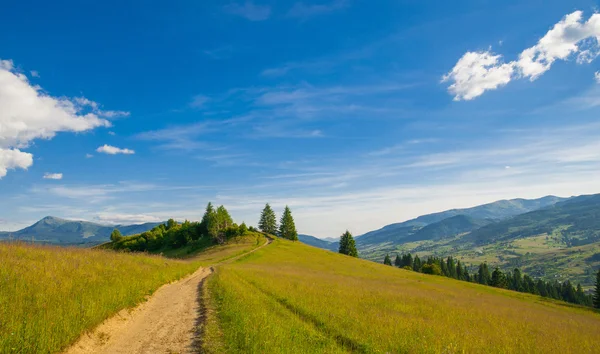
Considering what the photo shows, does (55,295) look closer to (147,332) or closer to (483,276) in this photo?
(147,332)

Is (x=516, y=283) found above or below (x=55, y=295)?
below

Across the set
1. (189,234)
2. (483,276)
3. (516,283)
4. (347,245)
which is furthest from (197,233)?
(516,283)

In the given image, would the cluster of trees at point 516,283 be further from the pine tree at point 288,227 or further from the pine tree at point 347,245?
the pine tree at point 288,227

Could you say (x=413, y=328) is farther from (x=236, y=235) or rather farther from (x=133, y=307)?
(x=236, y=235)

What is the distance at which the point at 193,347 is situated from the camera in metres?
10.0

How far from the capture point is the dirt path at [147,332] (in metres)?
9.90

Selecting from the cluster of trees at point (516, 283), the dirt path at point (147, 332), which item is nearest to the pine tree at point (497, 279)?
the cluster of trees at point (516, 283)

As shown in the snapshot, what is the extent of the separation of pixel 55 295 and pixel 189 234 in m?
96.0

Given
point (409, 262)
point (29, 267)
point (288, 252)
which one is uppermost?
point (29, 267)

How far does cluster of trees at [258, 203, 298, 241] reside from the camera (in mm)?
117938

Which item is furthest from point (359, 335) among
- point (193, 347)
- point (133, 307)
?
point (133, 307)

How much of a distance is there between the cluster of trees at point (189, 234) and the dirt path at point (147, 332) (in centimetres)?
7893

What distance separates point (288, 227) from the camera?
388 ft

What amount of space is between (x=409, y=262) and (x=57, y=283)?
464ft
